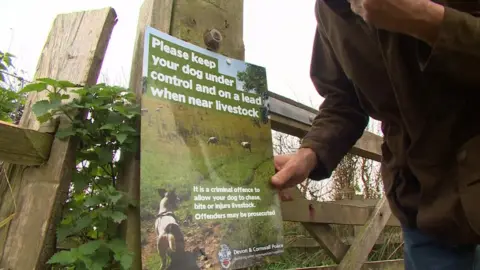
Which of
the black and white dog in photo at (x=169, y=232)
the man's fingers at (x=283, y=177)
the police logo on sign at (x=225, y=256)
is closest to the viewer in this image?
the black and white dog in photo at (x=169, y=232)

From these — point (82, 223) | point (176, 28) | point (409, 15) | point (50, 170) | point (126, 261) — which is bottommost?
point (126, 261)

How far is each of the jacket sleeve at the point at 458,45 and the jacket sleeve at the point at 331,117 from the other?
0.58 metres

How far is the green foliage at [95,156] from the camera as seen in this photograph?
3.46 feet

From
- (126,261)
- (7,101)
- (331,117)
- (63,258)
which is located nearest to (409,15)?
(331,117)

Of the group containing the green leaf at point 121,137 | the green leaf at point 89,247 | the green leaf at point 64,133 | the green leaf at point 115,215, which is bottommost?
the green leaf at point 89,247

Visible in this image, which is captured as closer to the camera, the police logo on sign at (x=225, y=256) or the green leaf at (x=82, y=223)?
the green leaf at (x=82, y=223)

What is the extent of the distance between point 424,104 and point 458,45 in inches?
8.0

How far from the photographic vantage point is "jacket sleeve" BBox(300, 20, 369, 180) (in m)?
1.47

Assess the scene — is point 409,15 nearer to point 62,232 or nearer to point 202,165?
point 202,165

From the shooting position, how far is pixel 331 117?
1513mm

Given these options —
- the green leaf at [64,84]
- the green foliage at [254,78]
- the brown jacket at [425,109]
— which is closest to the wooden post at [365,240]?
the brown jacket at [425,109]

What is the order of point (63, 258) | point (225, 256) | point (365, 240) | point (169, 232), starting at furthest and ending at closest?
point (365, 240), point (225, 256), point (169, 232), point (63, 258)

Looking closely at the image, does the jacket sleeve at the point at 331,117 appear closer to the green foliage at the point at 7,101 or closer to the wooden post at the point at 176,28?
the wooden post at the point at 176,28

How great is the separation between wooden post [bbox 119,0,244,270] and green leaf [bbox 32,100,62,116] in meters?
0.23
